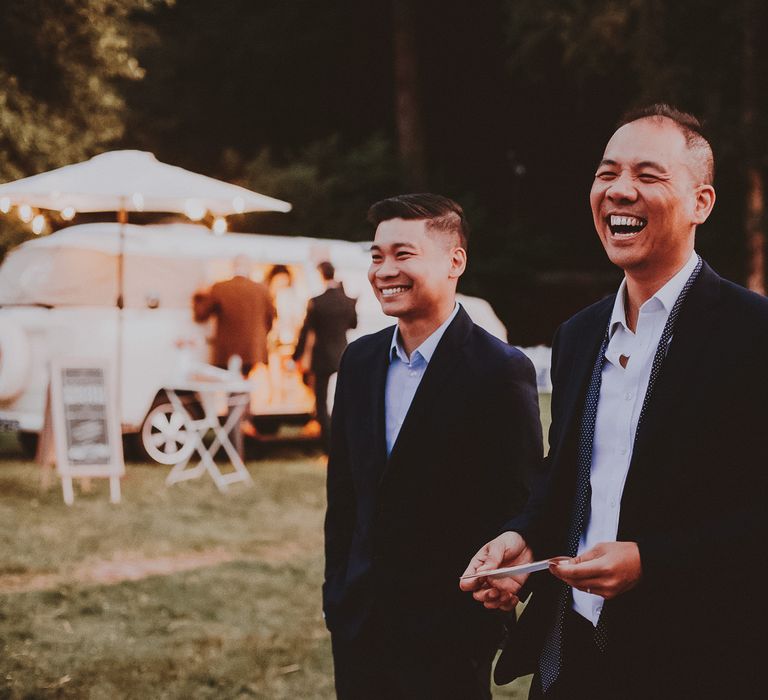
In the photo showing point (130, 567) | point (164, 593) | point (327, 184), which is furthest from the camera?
point (327, 184)

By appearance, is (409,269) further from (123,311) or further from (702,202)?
(123,311)

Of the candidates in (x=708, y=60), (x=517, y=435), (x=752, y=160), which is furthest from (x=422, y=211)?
(x=708, y=60)

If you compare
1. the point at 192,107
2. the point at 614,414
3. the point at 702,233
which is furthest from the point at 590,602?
the point at 192,107

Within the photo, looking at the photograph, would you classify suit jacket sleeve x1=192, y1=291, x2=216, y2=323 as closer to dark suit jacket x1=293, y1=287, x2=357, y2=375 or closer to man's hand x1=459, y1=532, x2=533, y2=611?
dark suit jacket x1=293, y1=287, x2=357, y2=375

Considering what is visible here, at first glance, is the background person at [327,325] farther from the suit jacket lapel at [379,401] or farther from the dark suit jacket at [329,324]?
the suit jacket lapel at [379,401]

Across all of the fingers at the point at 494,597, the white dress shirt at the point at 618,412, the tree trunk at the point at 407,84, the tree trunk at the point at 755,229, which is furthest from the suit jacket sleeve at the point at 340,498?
the tree trunk at the point at 407,84

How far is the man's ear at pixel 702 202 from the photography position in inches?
86.2

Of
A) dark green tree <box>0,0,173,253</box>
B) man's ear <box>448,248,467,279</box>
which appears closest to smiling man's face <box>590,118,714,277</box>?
man's ear <box>448,248,467,279</box>

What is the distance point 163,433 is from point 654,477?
9680mm

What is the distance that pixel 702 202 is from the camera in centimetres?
220

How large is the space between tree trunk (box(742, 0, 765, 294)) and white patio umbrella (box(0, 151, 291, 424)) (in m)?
11.1

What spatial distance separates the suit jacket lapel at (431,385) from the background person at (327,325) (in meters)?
7.58

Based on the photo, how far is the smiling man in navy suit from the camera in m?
2.88

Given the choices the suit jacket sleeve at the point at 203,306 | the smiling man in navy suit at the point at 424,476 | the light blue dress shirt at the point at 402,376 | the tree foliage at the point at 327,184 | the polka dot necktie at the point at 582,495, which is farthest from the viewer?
the tree foliage at the point at 327,184
